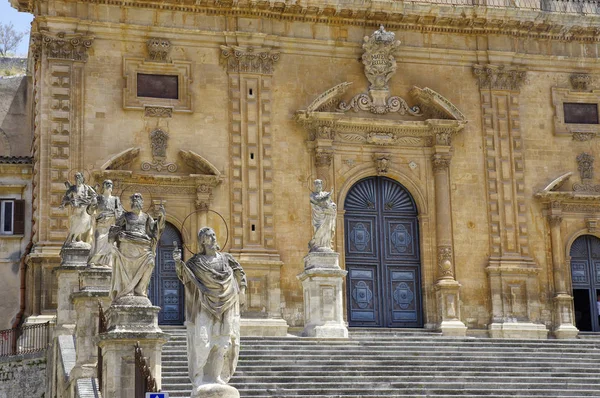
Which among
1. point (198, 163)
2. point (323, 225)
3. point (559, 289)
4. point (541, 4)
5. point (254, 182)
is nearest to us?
point (323, 225)

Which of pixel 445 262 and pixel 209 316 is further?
pixel 445 262

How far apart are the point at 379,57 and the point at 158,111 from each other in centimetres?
605

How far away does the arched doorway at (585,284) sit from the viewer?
30594mm

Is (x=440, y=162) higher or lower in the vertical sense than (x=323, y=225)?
higher

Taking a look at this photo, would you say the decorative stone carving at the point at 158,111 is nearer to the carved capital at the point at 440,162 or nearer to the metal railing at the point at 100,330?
the carved capital at the point at 440,162

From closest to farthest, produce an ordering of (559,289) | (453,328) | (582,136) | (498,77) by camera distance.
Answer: (453,328)
(559,289)
(498,77)
(582,136)

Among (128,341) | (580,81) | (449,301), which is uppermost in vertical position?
(580,81)

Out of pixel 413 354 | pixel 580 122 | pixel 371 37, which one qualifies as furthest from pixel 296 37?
pixel 413 354

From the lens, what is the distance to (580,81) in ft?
103

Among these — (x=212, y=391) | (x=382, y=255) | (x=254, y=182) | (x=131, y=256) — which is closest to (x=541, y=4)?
(x=382, y=255)

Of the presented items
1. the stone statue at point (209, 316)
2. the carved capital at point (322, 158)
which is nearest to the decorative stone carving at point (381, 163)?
the carved capital at point (322, 158)

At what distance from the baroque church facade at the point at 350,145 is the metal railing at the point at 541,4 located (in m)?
0.20

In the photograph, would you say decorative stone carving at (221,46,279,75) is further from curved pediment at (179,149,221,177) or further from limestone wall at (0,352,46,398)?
limestone wall at (0,352,46,398)

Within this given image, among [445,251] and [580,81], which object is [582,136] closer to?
[580,81]
